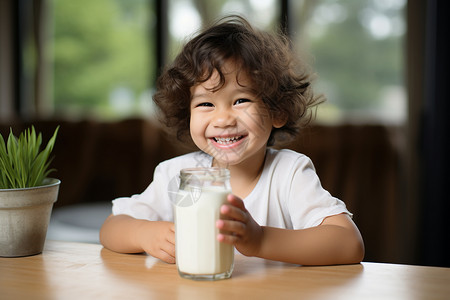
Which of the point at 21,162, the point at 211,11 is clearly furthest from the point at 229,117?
the point at 211,11

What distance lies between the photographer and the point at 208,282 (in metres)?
0.69

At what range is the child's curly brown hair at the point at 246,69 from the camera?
908mm

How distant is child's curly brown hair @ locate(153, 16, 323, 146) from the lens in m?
0.91

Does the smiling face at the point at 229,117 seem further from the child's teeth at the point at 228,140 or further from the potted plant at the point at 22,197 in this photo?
Answer: the potted plant at the point at 22,197

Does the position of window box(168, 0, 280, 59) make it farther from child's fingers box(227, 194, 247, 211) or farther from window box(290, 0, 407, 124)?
child's fingers box(227, 194, 247, 211)

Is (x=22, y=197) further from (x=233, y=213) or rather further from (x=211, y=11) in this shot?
(x=211, y=11)

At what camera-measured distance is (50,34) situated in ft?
11.7

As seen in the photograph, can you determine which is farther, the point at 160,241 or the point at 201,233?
the point at 160,241

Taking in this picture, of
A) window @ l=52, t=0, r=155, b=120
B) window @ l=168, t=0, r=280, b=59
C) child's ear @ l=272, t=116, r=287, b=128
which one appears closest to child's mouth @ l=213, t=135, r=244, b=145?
child's ear @ l=272, t=116, r=287, b=128

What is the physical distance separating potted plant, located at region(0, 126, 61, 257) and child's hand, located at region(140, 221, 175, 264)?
18cm

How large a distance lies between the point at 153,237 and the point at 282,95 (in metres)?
0.36

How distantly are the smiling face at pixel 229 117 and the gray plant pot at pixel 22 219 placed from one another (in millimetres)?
291

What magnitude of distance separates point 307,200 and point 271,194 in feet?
0.42

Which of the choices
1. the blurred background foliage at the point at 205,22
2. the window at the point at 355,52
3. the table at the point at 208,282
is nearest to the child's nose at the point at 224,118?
the table at the point at 208,282
